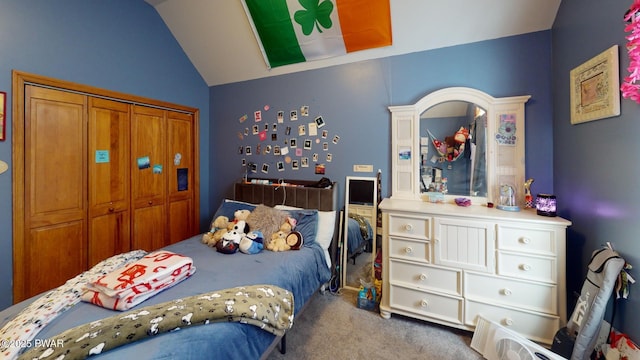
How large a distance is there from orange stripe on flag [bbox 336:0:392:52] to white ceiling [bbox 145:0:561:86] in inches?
2.6

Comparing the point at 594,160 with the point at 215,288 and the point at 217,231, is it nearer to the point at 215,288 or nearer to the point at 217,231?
the point at 215,288

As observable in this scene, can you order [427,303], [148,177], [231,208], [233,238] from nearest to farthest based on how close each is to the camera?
1. [427,303]
2. [233,238]
3. [231,208]
4. [148,177]

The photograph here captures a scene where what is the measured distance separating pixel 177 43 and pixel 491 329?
13.9 feet

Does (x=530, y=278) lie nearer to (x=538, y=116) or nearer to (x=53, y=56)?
(x=538, y=116)

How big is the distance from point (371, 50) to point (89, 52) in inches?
106

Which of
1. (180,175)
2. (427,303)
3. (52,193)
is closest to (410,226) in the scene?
(427,303)

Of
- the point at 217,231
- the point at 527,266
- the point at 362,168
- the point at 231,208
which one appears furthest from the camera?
the point at 231,208

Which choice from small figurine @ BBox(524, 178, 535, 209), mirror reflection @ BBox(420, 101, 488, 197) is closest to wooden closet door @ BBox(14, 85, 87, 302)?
mirror reflection @ BBox(420, 101, 488, 197)

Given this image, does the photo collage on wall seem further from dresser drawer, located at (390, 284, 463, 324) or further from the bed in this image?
dresser drawer, located at (390, 284, 463, 324)

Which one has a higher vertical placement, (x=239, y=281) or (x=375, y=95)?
(x=375, y=95)

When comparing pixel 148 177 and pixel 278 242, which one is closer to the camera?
pixel 278 242

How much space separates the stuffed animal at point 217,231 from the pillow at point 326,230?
84 cm

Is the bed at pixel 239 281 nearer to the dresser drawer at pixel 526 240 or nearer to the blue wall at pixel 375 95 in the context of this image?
the blue wall at pixel 375 95

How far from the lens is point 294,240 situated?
6.91 feet
